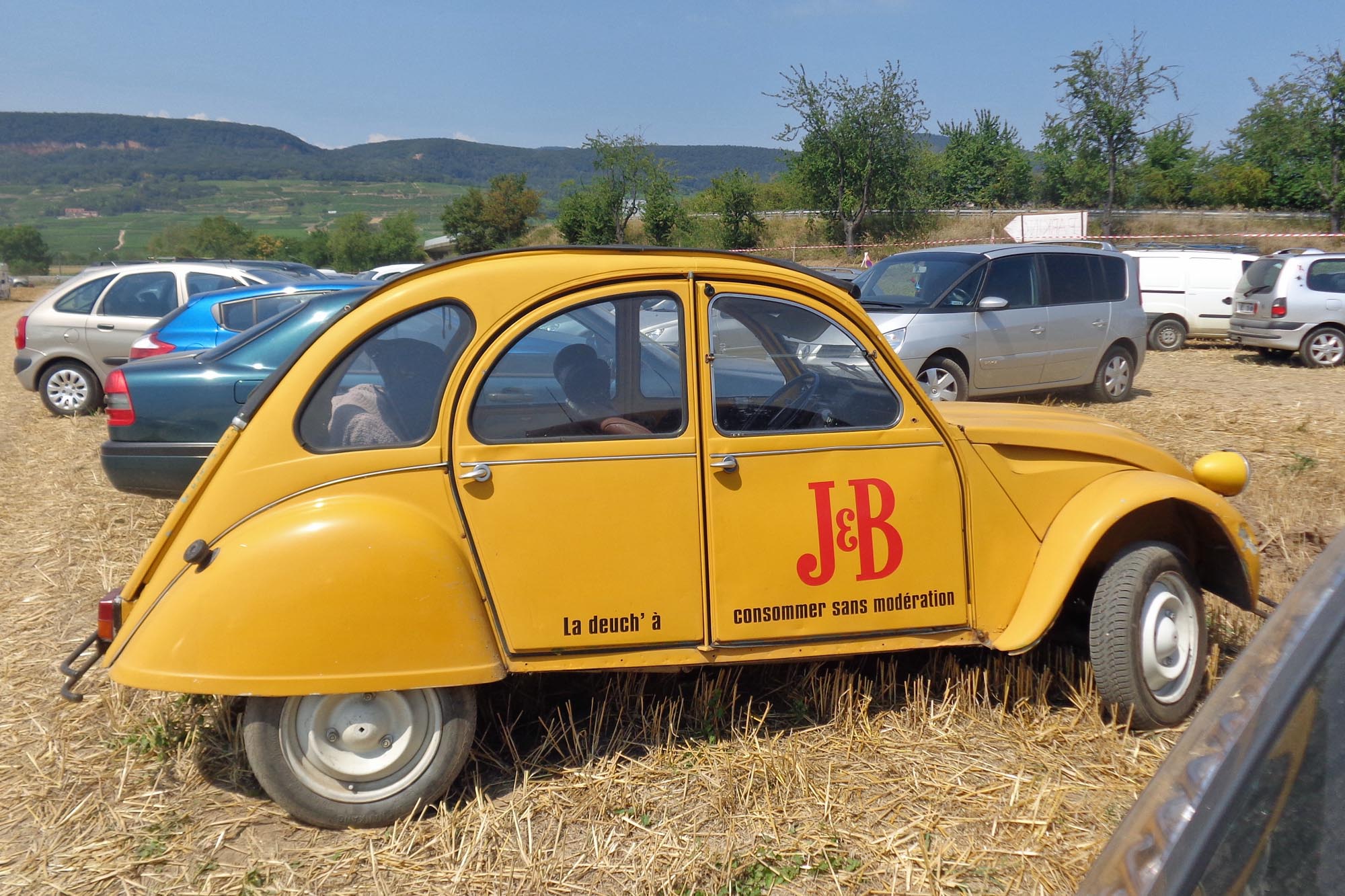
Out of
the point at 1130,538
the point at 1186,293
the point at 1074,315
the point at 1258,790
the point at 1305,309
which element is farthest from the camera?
the point at 1186,293

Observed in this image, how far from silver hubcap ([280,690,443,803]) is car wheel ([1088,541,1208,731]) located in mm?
2532

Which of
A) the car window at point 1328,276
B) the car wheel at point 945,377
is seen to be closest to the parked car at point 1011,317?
the car wheel at point 945,377

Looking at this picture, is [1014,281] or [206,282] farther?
[206,282]

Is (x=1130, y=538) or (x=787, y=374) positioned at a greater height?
(x=787, y=374)

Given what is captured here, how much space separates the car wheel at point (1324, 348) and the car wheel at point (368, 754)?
15.3 metres

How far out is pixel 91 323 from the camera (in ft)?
39.6

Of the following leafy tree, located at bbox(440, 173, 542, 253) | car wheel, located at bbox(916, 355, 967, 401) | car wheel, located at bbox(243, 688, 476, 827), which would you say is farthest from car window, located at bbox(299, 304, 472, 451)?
leafy tree, located at bbox(440, 173, 542, 253)

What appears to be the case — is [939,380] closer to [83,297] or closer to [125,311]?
[125,311]

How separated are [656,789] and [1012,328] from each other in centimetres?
834

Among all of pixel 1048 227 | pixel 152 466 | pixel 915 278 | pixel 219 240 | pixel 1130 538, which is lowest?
pixel 1130 538

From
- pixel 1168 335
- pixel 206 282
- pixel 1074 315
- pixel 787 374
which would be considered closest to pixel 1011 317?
pixel 1074 315

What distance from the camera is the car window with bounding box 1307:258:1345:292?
580 inches

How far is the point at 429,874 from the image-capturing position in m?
3.09

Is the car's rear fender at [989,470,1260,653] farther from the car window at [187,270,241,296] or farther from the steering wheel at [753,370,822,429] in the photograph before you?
the car window at [187,270,241,296]
